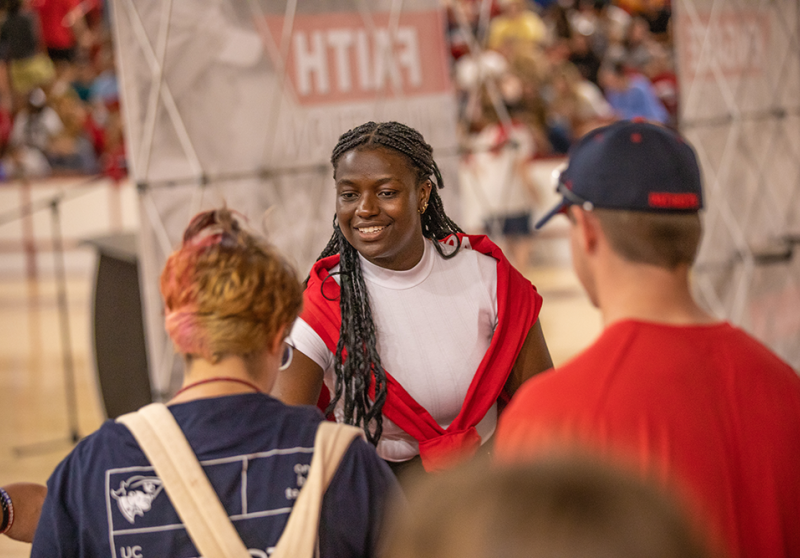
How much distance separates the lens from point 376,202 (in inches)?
82.5

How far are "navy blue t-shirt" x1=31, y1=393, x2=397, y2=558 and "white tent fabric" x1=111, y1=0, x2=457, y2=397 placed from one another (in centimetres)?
252

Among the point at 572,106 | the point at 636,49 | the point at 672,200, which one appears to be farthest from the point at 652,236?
the point at 636,49

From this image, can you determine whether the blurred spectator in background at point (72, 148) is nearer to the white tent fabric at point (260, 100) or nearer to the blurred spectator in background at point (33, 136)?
the blurred spectator in background at point (33, 136)

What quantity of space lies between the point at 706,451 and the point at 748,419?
77 mm

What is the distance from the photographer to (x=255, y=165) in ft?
13.6

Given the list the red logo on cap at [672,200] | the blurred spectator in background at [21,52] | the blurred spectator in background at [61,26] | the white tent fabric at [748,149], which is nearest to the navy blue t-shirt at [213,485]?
the red logo on cap at [672,200]

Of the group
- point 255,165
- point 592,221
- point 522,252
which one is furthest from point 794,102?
point 592,221

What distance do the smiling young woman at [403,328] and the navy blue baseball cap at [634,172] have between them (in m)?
0.77

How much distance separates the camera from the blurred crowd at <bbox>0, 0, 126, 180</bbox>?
1072cm

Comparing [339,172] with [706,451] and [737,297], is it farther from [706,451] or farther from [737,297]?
[737,297]

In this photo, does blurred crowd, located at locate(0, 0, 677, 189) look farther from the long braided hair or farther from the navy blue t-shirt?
the navy blue t-shirt

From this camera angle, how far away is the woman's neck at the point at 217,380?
1381 mm

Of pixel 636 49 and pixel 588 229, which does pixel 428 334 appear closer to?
pixel 588 229

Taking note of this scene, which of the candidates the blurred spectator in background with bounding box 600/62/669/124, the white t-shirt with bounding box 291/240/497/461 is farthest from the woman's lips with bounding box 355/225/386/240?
the blurred spectator in background with bounding box 600/62/669/124
